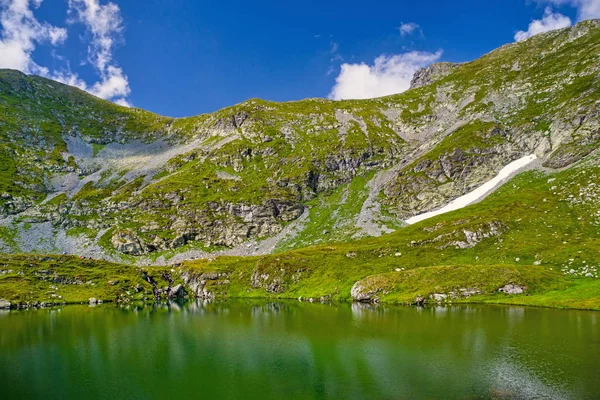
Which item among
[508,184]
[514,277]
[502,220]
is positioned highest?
[508,184]

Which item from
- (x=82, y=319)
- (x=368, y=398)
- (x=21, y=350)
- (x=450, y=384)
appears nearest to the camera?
(x=368, y=398)

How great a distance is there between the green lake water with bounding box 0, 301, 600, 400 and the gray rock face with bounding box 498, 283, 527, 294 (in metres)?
11.6

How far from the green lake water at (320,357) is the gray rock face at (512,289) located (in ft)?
38.0

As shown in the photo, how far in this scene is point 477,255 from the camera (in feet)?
397

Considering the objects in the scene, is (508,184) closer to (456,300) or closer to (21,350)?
(456,300)

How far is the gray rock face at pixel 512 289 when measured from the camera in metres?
91.9

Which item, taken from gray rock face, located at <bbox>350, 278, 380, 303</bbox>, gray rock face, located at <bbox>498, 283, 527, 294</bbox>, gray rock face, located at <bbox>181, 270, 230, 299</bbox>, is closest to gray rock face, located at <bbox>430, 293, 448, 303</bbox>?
gray rock face, located at <bbox>498, 283, 527, 294</bbox>

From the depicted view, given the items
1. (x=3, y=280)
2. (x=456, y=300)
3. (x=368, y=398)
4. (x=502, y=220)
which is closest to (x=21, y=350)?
(x=368, y=398)

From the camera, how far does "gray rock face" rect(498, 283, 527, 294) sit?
9194 cm

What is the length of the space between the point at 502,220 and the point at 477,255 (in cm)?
2237

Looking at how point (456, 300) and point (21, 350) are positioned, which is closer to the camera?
point (21, 350)

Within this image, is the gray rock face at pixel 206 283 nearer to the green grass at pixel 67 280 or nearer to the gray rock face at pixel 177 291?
the gray rock face at pixel 177 291

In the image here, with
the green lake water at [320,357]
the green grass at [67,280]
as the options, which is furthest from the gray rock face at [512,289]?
the green grass at [67,280]

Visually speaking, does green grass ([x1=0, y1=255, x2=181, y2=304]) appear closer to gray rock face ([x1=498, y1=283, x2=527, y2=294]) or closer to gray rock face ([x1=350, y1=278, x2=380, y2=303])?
gray rock face ([x1=350, y1=278, x2=380, y2=303])
